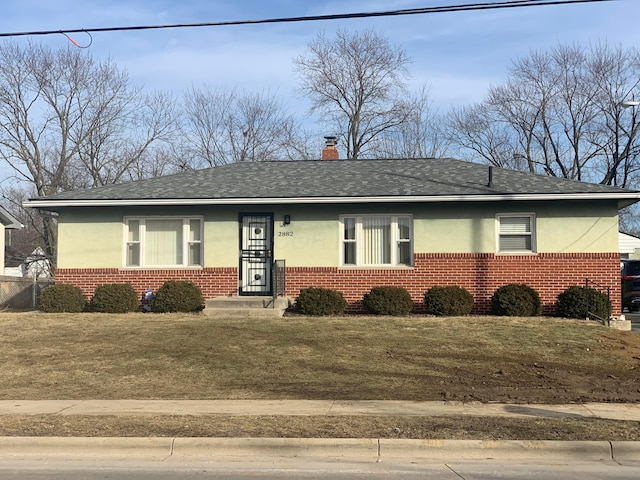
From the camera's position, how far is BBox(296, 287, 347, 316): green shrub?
16.7 m

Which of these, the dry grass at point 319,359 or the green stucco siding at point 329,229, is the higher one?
the green stucco siding at point 329,229

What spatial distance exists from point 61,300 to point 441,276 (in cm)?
1010

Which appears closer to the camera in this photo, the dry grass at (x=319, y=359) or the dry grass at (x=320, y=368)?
the dry grass at (x=320, y=368)

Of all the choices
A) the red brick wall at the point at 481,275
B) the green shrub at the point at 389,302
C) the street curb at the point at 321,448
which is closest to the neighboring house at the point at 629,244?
the red brick wall at the point at 481,275

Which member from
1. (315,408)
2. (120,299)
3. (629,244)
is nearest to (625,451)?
(315,408)

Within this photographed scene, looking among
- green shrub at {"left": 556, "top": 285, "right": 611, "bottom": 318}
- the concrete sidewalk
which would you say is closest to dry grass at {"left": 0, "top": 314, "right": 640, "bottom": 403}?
the concrete sidewalk

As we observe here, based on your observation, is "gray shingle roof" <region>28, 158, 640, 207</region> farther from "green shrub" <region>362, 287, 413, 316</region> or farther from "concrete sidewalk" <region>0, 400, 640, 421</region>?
"concrete sidewalk" <region>0, 400, 640, 421</region>

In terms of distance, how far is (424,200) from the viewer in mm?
17234

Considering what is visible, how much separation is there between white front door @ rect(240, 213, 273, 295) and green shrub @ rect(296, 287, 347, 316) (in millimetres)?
1816

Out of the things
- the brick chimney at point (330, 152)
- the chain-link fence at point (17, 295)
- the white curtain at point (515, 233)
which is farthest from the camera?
the brick chimney at point (330, 152)

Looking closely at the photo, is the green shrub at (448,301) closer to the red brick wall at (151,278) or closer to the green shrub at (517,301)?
the green shrub at (517,301)

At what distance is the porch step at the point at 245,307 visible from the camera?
16.4m

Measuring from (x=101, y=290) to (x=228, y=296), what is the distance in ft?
11.0

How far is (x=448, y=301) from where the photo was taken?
1658 cm
